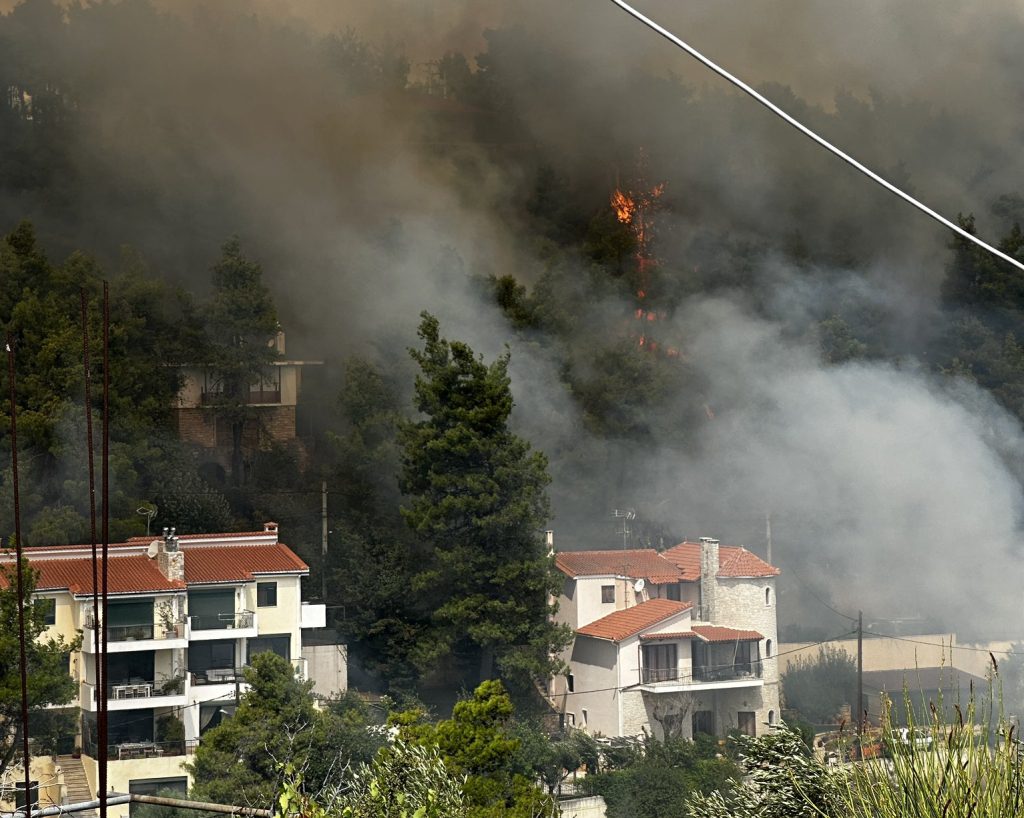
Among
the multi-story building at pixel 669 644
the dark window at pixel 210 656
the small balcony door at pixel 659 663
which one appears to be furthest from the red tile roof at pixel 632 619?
the dark window at pixel 210 656

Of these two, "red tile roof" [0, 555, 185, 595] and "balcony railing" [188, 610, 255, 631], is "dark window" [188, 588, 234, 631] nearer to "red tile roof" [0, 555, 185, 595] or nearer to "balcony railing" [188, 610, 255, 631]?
"balcony railing" [188, 610, 255, 631]

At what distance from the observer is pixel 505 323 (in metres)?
19.2

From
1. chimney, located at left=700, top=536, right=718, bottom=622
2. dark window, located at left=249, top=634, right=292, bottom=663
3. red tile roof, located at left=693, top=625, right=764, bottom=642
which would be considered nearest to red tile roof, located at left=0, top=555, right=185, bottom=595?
dark window, located at left=249, top=634, right=292, bottom=663

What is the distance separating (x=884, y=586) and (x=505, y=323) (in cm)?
543

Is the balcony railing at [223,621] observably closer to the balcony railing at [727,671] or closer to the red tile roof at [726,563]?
the balcony railing at [727,671]

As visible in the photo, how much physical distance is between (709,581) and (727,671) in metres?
1.05

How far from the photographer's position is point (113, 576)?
14328 mm

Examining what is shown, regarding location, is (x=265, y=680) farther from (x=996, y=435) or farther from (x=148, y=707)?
(x=996, y=435)

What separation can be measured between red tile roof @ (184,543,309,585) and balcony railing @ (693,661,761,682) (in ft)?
13.3

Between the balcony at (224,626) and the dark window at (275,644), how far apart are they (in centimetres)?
12

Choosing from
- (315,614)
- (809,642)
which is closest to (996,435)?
(809,642)

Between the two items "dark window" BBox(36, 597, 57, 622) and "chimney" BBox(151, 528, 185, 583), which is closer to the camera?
"dark window" BBox(36, 597, 57, 622)

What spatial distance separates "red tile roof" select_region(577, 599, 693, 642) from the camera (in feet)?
51.9

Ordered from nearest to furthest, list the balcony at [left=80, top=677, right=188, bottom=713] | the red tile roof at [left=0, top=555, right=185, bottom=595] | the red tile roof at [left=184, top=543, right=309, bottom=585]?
the balcony at [left=80, top=677, right=188, bottom=713] < the red tile roof at [left=0, top=555, right=185, bottom=595] < the red tile roof at [left=184, top=543, right=309, bottom=585]
